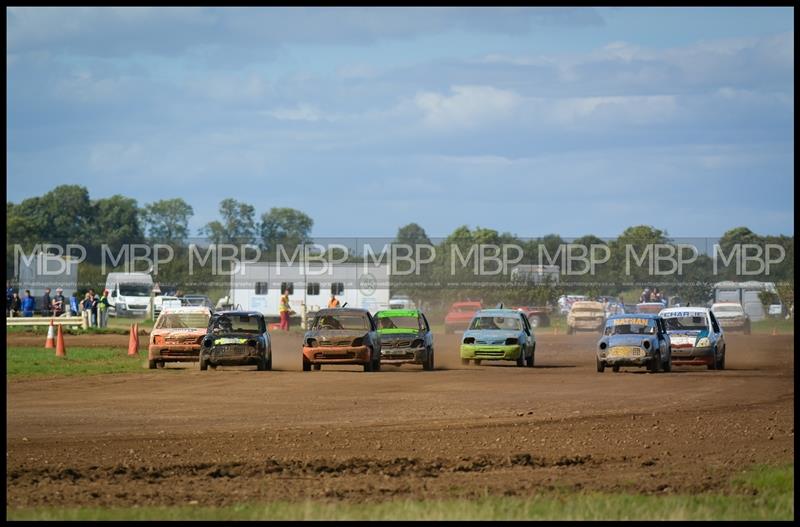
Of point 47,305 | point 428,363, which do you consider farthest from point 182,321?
point 47,305

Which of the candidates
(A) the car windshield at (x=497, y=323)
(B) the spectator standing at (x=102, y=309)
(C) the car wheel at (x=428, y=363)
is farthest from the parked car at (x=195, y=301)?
(C) the car wheel at (x=428, y=363)

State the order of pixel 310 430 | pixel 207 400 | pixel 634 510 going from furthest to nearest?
pixel 207 400 → pixel 310 430 → pixel 634 510

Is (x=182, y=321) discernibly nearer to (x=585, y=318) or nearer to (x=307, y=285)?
(x=585, y=318)

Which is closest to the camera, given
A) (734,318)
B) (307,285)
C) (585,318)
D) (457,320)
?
(585,318)

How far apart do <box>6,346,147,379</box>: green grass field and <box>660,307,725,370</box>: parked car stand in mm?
13406

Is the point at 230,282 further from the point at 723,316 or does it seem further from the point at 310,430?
the point at 310,430

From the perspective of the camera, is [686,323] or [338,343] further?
[686,323]

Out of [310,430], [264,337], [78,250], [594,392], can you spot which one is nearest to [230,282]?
[78,250]

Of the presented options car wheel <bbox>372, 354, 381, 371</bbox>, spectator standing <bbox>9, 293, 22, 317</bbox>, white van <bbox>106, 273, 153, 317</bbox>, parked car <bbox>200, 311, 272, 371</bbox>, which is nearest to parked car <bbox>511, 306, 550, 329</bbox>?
white van <bbox>106, 273, 153, 317</bbox>

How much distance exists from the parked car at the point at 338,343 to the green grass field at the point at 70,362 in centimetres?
421

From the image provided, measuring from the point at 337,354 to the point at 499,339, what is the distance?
5.25m

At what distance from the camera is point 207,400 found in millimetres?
24406

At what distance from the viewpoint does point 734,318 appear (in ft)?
202

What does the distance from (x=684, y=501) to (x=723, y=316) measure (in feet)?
166
